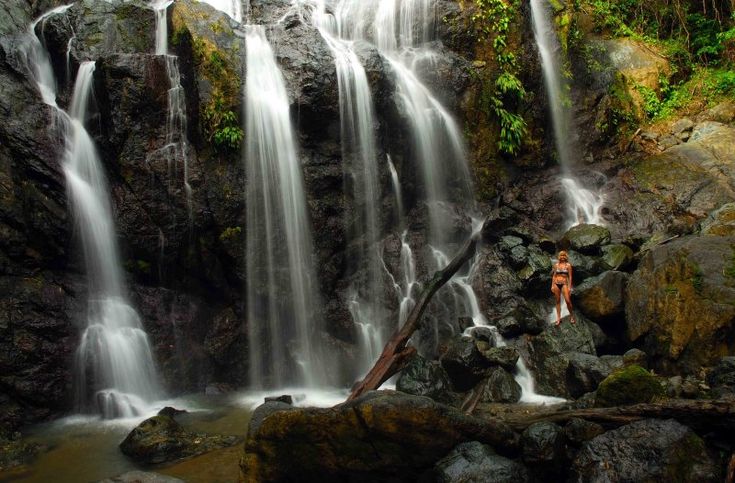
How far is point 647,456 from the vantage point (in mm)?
4770

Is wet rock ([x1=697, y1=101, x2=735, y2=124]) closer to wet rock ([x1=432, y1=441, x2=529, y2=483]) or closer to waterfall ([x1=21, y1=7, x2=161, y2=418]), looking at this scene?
wet rock ([x1=432, y1=441, x2=529, y2=483])

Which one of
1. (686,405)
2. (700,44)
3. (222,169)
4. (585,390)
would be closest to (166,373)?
(222,169)

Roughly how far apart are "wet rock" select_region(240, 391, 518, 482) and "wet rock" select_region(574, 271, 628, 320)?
525 centimetres

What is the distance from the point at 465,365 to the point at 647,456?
4.35m

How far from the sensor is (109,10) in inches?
473

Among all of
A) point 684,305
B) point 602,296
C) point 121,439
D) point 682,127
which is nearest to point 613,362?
point 684,305

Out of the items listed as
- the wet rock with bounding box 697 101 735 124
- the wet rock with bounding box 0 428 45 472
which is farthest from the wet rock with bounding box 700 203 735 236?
the wet rock with bounding box 0 428 45 472

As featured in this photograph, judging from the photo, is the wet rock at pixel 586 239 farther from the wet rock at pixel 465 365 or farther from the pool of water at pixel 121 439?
the pool of water at pixel 121 439

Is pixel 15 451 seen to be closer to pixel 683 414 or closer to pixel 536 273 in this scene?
pixel 683 414

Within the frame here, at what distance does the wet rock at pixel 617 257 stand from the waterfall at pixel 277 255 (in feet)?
21.0

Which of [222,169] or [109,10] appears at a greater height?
[109,10]

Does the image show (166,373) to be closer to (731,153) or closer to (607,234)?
(607,234)

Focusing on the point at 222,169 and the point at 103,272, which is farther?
the point at 222,169

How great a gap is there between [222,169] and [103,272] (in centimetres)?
314
